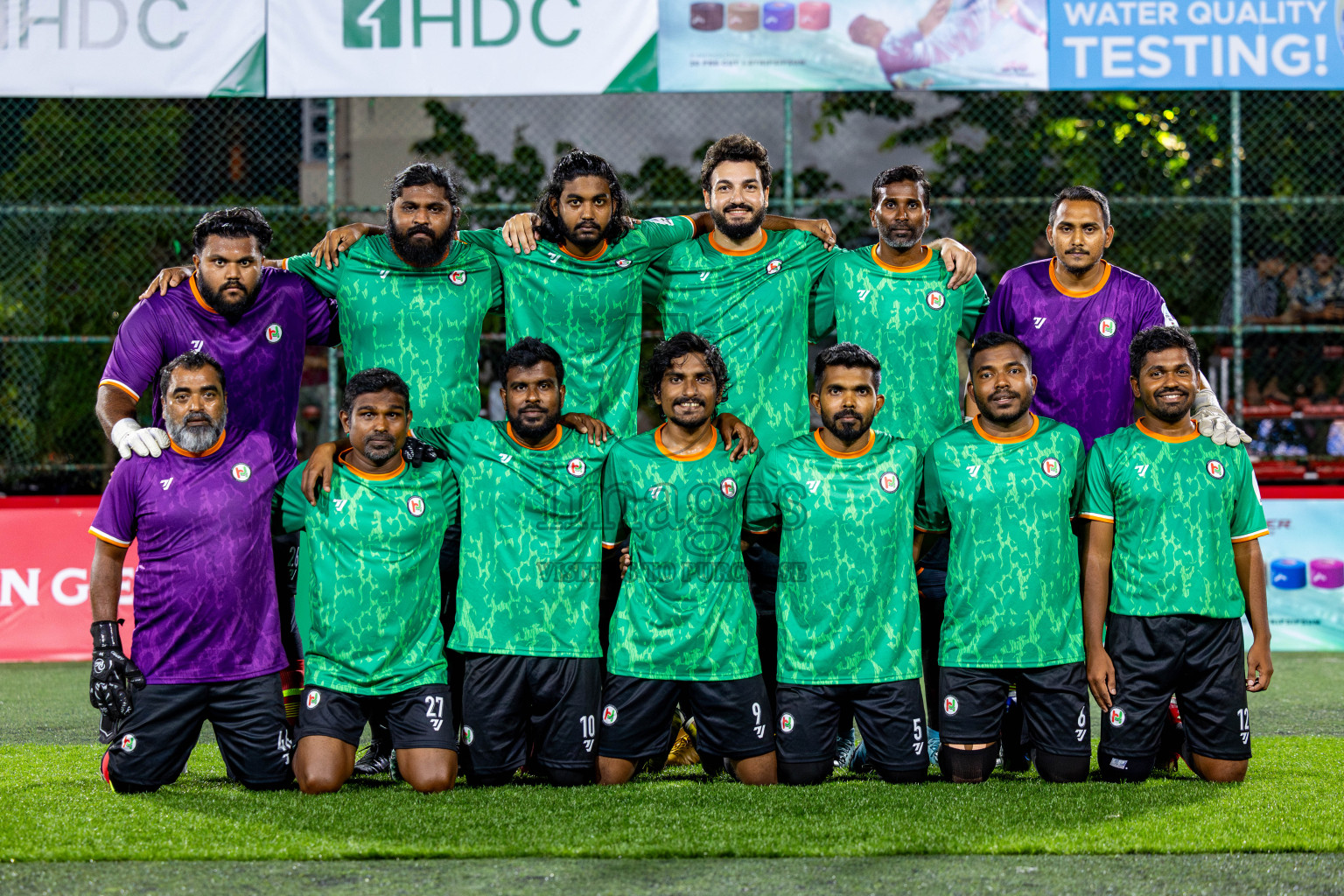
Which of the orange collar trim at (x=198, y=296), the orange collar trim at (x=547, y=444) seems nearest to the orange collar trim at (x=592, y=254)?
the orange collar trim at (x=547, y=444)

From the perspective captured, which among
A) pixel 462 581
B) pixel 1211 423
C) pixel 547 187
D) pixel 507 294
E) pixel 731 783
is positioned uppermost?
pixel 547 187

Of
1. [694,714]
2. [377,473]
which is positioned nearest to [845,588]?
[694,714]

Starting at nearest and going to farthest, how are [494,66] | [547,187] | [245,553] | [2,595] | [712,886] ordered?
1. [712,886]
2. [245,553]
3. [547,187]
4. [2,595]
5. [494,66]

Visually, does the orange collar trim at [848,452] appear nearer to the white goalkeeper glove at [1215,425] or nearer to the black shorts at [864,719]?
the black shorts at [864,719]

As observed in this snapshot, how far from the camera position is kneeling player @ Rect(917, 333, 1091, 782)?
4809 mm

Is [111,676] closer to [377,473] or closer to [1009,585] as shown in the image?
[377,473]

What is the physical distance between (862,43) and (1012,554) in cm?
567

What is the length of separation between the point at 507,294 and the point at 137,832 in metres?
2.40

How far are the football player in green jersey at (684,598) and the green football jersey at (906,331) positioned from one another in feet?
2.26

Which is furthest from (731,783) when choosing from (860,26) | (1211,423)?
(860,26)

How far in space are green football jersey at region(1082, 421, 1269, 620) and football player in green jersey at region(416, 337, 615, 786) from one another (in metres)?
1.92

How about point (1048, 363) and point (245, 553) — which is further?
point (1048, 363)

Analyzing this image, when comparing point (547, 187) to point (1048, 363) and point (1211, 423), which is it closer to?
point (1048, 363)

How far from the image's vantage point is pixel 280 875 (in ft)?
11.6
